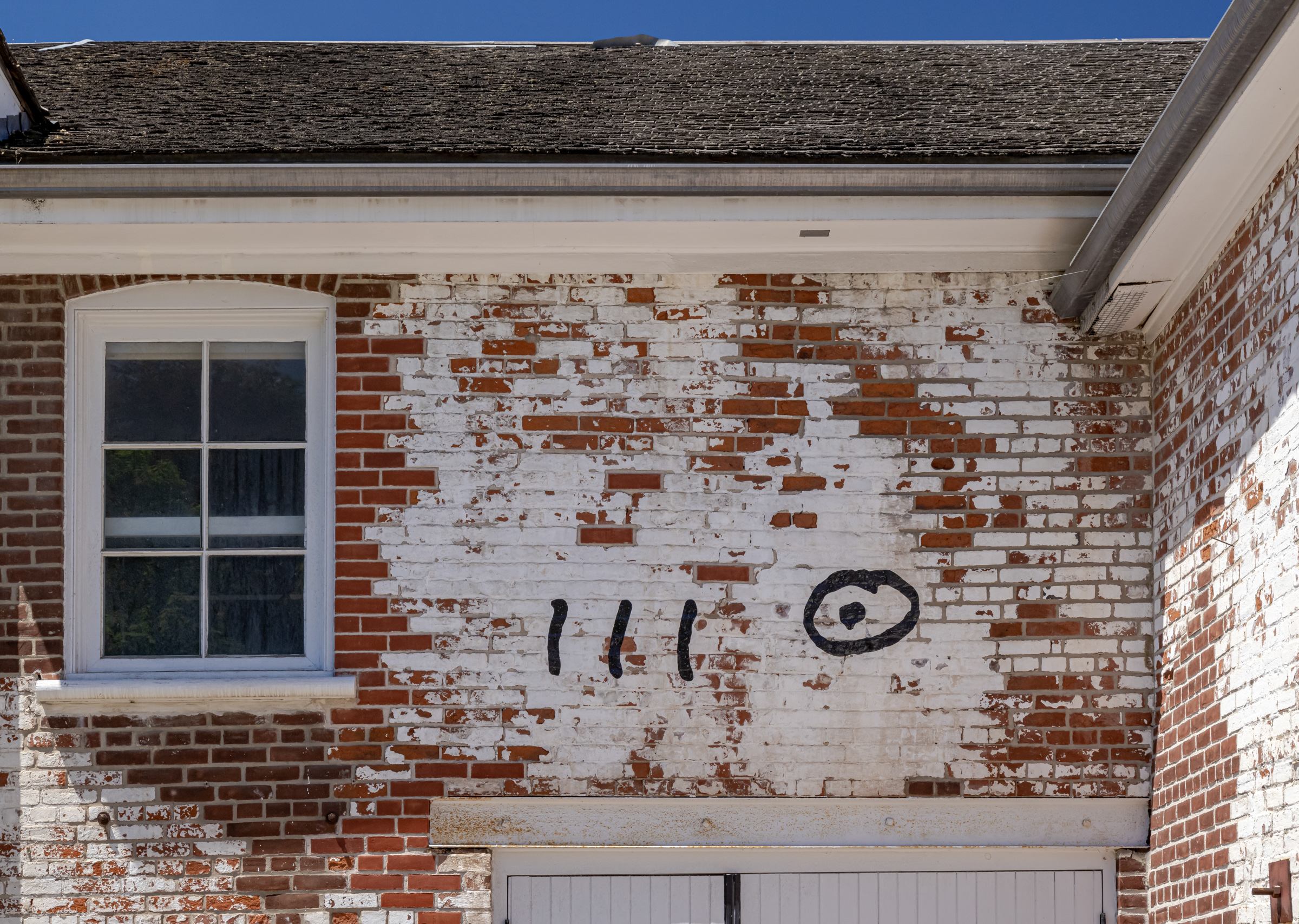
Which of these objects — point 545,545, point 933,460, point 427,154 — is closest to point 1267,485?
point 933,460

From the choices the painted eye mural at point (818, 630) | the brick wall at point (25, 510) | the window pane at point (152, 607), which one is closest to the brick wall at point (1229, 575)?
the painted eye mural at point (818, 630)

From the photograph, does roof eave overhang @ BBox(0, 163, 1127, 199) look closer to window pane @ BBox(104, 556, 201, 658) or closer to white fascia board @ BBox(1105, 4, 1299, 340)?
white fascia board @ BBox(1105, 4, 1299, 340)

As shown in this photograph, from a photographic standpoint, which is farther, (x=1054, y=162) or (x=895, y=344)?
(x=895, y=344)

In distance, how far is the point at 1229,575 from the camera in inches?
197

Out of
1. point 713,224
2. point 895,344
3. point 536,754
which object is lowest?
point 536,754

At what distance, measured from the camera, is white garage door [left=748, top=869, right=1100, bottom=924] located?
5.76 metres

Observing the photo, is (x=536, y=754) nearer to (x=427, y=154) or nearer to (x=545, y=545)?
(x=545, y=545)

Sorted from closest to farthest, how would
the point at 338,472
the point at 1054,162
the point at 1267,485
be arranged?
the point at 1267,485, the point at 1054,162, the point at 338,472

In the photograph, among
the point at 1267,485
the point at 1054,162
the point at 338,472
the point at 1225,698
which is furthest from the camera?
the point at 338,472

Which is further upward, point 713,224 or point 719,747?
point 713,224

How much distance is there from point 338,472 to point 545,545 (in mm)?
921

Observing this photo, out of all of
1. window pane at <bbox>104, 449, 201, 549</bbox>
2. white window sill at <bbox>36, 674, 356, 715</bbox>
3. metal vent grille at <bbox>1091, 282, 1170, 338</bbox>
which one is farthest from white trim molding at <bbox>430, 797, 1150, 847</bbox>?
metal vent grille at <bbox>1091, 282, 1170, 338</bbox>

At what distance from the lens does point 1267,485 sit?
4660 millimetres

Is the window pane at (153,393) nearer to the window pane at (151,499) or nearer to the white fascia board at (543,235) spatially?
the window pane at (151,499)
